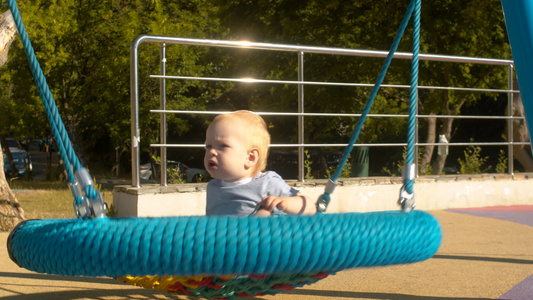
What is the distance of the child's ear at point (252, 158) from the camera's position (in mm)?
2053

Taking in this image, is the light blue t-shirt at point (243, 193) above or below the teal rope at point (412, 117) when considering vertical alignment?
below

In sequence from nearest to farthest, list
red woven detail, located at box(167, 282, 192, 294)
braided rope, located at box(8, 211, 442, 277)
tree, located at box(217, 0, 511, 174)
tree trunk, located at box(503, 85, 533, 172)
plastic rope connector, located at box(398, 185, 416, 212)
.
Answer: braided rope, located at box(8, 211, 442, 277)
plastic rope connector, located at box(398, 185, 416, 212)
red woven detail, located at box(167, 282, 192, 294)
tree trunk, located at box(503, 85, 533, 172)
tree, located at box(217, 0, 511, 174)

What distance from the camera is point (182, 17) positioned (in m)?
20.0

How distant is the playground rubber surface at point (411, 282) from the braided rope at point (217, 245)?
3.77 ft

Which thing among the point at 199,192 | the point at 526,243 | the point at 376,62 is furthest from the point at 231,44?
the point at 376,62

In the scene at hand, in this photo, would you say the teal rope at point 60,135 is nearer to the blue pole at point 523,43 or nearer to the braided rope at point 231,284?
the braided rope at point 231,284

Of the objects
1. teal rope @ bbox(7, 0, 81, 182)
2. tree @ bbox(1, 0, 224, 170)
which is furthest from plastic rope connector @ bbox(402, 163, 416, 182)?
tree @ bbox(1, 0, 224, 170)

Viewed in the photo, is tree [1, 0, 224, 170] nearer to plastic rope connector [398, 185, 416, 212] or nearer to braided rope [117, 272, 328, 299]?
braided rope [117, 272, 328, 299]

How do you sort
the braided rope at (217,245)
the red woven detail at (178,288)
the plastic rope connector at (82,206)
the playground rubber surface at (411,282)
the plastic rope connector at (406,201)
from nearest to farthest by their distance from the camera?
the braided rope at (217,245), the plastic rope connector at (82,206), the plastic rope connector at (406,201), the red woven detail at (178,288), the playground rubber surface at (411,282)

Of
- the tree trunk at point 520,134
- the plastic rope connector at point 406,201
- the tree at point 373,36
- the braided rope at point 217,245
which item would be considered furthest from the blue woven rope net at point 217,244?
the tree trunk at point 520,134

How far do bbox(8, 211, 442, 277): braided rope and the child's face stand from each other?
774 mm

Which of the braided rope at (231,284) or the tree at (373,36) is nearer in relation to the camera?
the braided rope at (231,284)

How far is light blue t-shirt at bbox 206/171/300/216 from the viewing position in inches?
83.3

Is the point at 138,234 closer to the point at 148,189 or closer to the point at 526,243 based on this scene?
the point at 148,189
